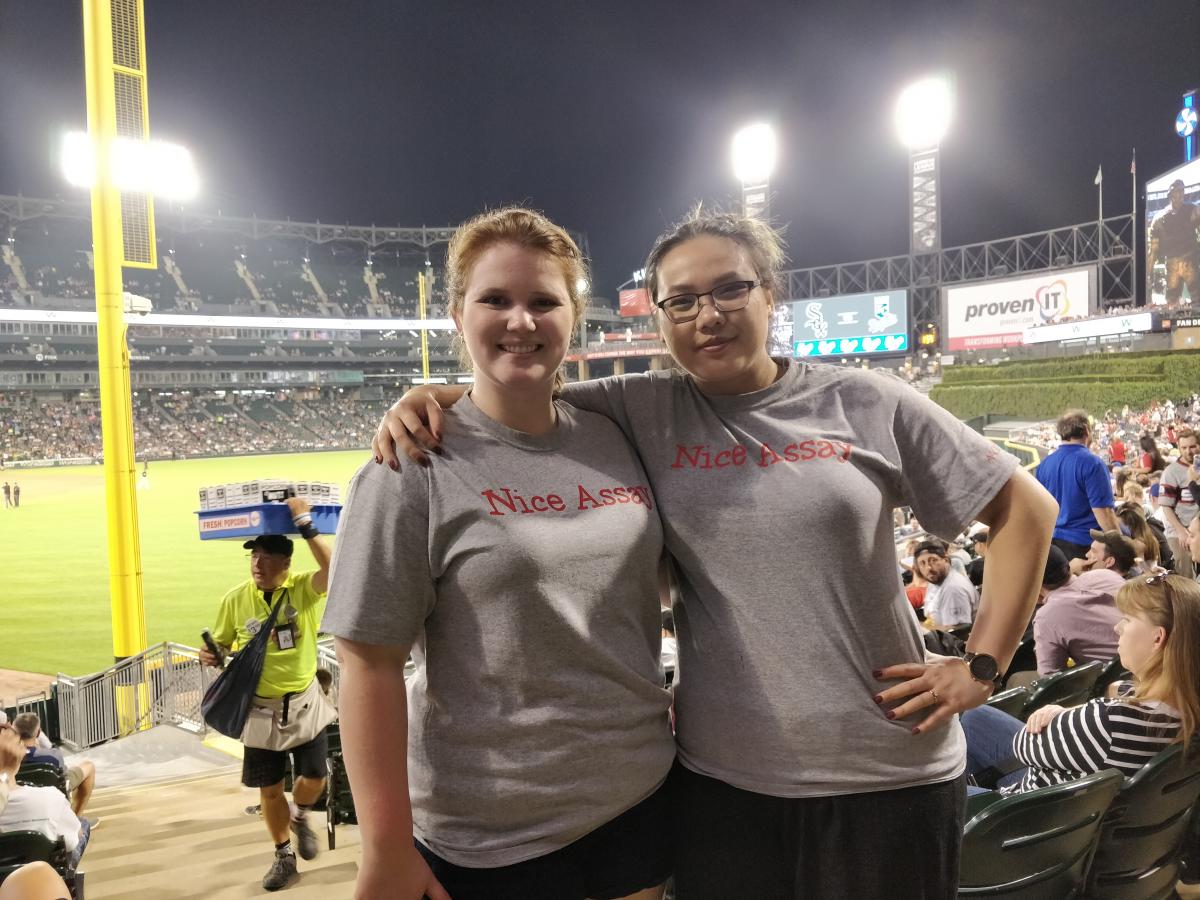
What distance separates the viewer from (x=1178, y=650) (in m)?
2.26

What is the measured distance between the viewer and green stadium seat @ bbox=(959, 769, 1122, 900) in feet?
6.51

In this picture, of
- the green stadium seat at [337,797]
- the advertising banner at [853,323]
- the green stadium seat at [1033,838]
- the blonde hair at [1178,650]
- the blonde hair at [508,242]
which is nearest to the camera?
the blonde hair at [508,242]

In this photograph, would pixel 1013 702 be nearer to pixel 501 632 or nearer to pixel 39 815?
pixel 501 632

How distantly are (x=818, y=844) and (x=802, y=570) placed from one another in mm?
499

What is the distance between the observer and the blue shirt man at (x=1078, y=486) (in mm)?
5680

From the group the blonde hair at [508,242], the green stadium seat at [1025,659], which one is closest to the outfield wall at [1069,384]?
the green stadium seat at [1025,659]

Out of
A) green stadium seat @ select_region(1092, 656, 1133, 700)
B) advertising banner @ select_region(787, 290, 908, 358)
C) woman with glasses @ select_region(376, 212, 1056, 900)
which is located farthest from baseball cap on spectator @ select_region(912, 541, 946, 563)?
advertising banner @ select_region(787, 290, 908, 358)

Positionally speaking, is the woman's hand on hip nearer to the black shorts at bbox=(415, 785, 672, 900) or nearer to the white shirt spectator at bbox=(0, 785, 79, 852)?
the black shorts at bbox=(415, 785, 672, 900)

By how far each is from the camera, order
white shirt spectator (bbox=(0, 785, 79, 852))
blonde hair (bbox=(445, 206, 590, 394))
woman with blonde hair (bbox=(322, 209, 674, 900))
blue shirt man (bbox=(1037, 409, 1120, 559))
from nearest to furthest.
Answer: woman with blonde hair (bbox=(322, 209, 674, 900)), blonde hair (bbox=(445, 206, 590, 394)), white shirt spectator (bbox=(0, 785, 79, 852)), blue shirt man (bbox=(1037, 409, 1120, 559))

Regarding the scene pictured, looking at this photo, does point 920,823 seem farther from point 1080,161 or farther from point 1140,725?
point 1080,161

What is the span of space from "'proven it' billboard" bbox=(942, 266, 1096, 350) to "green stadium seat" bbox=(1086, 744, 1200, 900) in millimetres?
34769

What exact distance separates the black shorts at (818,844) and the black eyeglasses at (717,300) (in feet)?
2.92

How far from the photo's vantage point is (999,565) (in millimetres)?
1639

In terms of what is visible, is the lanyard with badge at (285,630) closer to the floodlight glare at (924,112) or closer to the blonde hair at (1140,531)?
the blonde hair at (1140,531)
